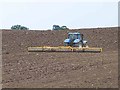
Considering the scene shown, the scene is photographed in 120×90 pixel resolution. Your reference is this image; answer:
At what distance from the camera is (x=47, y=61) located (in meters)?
24.5

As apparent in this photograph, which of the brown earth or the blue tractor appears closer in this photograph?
the brown earth

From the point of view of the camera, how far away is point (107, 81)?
54.9 ft

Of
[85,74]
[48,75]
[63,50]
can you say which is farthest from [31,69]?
[63,50]

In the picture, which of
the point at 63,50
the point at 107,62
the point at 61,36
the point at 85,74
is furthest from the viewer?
the point at 61,36

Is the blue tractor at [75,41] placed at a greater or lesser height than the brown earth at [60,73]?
greater

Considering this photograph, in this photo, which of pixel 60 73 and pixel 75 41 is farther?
pixel 75 41

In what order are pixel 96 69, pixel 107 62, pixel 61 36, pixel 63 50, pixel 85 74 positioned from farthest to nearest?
pixel 61 36, pixel 63 50, pixel 107 62, pixel 96 69, pixel 85 74

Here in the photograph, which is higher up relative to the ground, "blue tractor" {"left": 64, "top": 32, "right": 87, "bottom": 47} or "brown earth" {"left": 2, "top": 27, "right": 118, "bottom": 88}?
"blue tractor" {"left": 64, "top": 32, "right": 87, "bottom": 47}

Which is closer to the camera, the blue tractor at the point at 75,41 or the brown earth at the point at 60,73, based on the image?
the brown earth at the point at 60,73

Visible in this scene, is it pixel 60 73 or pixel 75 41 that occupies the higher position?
pixel 75 41

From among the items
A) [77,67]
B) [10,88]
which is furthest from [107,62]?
[10,88]

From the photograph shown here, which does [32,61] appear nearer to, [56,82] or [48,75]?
[48,75]

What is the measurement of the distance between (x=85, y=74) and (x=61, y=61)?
18.6 ft

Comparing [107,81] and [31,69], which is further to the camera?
[31,69]
